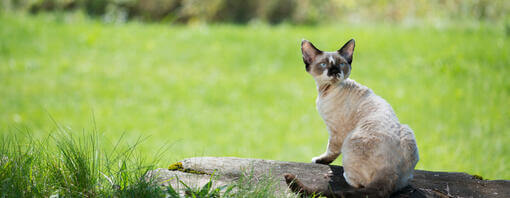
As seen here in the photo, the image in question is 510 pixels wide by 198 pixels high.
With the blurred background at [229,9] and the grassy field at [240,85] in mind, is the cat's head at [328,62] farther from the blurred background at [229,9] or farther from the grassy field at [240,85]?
the blurred background at [229,9]

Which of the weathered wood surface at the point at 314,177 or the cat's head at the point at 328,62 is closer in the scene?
the cat's head at the point at 328,62

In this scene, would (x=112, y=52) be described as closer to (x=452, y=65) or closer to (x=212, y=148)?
(x=212, y=148)

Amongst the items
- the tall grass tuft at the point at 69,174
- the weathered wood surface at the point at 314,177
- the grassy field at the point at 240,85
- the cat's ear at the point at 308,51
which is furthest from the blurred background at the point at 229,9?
the tall grass tuft at the point at 69,174

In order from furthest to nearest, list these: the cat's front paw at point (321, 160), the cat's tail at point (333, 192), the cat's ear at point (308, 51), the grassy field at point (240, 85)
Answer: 1. the grassy field at point (240, 85)
2. the cat's front paw at point (321, 160)
3. the cat's ear at point (308, 51)
4. the cat's tail at point (333, 192)

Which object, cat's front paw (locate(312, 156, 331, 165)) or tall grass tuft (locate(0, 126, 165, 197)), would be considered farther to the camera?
cat's front paw (locate(312, 156, 331, 165))

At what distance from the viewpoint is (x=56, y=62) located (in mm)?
8508

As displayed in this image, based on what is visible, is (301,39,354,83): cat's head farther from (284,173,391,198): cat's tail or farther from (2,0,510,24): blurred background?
(2,0,510,24): blurred background

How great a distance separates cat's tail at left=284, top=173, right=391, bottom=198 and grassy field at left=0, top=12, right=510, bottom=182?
8.41ft

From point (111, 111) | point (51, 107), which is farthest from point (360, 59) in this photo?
point (51, 107)

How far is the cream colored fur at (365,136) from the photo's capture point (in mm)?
2701

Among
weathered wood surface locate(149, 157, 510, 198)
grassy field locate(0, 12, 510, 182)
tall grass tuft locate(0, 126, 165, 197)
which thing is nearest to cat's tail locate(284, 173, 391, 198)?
weathered wood surface locate(149, 157, 510, 198)

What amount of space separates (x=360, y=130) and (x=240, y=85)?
5155 mm

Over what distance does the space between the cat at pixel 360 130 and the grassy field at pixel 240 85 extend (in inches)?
102

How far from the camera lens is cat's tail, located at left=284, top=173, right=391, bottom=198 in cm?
266
